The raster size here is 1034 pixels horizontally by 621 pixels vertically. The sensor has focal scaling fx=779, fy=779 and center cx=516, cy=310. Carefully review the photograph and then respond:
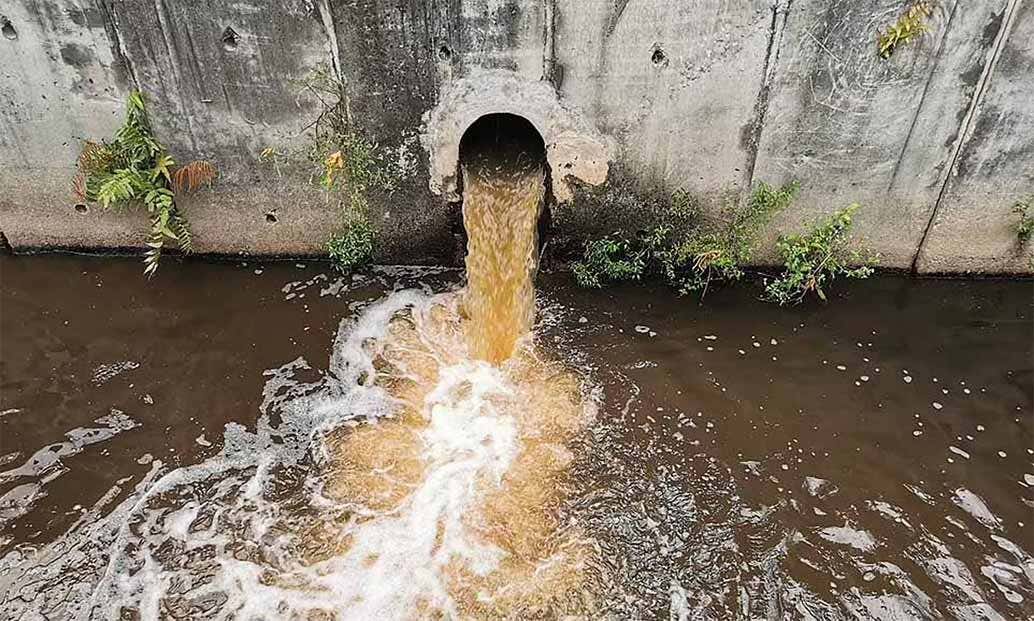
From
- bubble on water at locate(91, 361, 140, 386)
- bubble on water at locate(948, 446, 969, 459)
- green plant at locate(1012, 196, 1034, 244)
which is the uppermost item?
green plant at locate(1012, 196, 1034, 244)

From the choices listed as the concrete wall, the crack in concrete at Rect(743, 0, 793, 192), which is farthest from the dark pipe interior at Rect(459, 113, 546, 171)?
the crack in concrete at Rect(743, 0, 793, 192)

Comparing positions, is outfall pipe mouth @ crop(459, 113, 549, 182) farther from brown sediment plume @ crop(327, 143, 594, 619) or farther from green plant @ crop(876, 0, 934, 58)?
green plant @ crop(876, 0, 934, 58)

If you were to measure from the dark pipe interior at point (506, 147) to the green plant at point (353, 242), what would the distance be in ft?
2.57

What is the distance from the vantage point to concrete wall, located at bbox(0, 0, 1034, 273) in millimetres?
5332

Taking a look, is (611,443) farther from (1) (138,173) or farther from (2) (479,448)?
(1) (138,173)

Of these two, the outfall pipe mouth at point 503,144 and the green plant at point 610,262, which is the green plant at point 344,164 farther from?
the green plant at point 610,262

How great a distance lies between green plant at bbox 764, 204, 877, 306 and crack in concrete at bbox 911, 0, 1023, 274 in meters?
0.48

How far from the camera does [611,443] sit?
5301mm

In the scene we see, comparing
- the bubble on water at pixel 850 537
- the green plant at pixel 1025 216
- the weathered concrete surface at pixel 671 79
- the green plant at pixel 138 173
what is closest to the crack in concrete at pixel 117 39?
the green plant at pixel 138 173

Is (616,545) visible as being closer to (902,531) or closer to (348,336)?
(902,531)

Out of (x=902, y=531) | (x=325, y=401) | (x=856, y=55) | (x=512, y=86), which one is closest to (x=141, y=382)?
(x=325, y=401)

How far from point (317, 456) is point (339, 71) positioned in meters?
2.72

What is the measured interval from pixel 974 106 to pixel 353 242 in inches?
189

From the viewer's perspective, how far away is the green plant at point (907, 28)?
5195 mm
